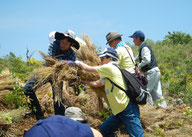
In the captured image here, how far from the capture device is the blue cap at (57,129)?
147 centimetres

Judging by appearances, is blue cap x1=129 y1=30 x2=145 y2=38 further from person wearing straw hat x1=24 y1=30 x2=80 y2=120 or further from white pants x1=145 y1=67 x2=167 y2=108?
person wearing straw hat x1=24 y1=30 x2=80 y2=120

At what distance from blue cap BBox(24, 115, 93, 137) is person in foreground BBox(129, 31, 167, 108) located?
167 inches

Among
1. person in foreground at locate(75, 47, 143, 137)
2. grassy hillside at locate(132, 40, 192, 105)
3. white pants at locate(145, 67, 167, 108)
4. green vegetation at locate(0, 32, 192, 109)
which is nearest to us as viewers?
person in foreground at locate(75, 47, 143, 137)

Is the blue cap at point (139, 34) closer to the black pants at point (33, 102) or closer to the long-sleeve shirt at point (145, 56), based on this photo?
the long-sleeve shirt at point (145, 56)

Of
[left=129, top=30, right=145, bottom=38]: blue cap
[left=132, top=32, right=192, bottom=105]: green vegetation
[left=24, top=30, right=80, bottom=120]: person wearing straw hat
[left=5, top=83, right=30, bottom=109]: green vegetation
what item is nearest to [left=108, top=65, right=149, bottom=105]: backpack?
[left=24, top=30, right=80, bottom=120]: person wearing straw hat

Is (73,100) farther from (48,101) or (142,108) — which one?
(142,108)

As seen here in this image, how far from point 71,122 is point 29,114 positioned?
3.37 m

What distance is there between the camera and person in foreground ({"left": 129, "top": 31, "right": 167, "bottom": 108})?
5.72m

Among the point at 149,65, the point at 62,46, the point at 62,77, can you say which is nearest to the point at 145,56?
the point at 149,65

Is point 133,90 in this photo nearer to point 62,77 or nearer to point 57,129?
point 62,77

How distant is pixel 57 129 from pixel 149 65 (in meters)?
4.60

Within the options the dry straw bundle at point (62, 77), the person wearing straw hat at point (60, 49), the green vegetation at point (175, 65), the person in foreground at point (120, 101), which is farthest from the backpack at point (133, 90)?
the green vegetation at point (175, 65)

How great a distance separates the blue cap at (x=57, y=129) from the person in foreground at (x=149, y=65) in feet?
13.9

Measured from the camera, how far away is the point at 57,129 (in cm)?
151
